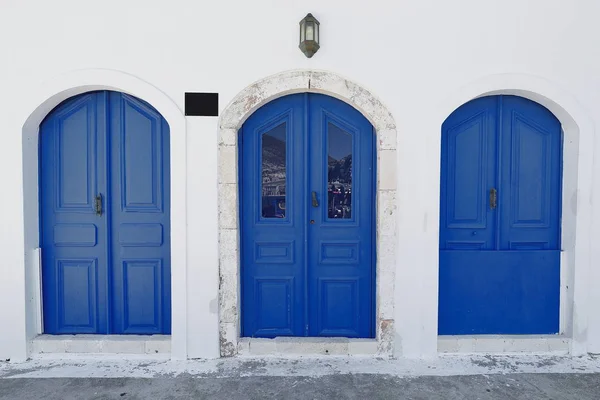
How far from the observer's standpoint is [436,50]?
336 centimetres

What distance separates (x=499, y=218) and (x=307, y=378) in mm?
2259

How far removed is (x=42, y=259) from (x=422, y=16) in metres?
4.11

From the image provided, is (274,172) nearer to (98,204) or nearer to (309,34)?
(309,34)

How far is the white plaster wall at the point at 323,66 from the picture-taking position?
3.33 meters

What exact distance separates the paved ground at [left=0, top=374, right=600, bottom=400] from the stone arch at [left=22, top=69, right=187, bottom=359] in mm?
458

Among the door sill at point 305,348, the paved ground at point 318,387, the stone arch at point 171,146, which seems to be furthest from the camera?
the door sill at point 305,348

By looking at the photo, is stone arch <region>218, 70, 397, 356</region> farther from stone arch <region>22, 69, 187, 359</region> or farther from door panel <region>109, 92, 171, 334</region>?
door panel <region>109, 92, 171, 334</region>

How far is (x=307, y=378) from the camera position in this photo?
3.12 m

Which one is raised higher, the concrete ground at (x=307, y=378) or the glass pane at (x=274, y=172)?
the glass pane at (x=274, y=172)

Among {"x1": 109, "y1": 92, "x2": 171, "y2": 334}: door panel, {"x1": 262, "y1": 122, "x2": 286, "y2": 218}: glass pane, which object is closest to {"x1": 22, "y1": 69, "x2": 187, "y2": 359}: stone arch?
{"x1": 109, "y1": 92, "x2": 171, "y2": 334}: door panel

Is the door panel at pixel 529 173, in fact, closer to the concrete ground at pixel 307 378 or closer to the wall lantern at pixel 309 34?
the concrete ground at pixel 307 378

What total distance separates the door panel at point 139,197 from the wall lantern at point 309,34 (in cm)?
147

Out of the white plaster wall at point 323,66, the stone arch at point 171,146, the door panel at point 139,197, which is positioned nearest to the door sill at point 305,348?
the white plaster wall at point 323,66

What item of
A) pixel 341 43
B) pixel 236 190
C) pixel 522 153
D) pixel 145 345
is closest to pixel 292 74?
pixel 341 43
